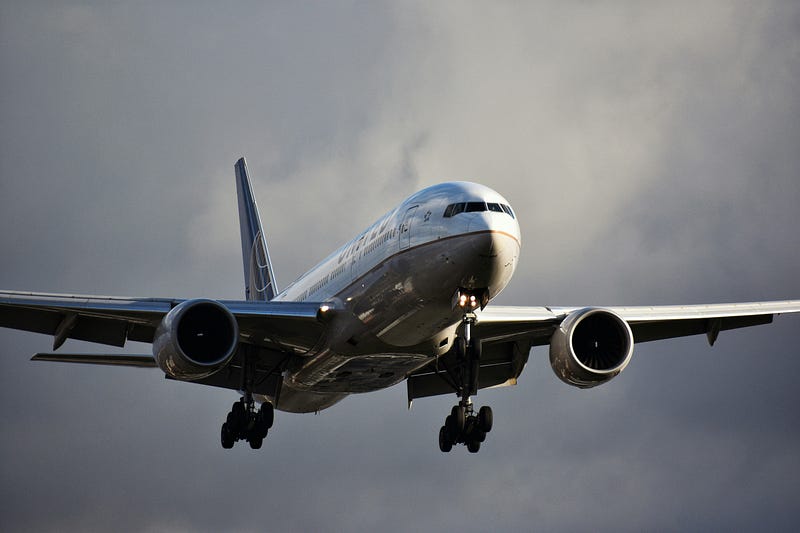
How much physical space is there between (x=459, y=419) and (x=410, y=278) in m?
8.30

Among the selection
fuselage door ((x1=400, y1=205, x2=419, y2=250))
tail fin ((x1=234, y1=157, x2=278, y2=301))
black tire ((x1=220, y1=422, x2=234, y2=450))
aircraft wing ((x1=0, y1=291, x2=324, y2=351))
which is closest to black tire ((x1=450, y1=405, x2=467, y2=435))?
aircraft wing ((x1=0, y1=291, x2=324, y2=351))

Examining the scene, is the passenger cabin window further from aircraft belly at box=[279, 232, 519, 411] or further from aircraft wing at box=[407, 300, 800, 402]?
aircraft wing at box=[407, 300, 800, 402]

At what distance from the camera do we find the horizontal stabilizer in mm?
34875

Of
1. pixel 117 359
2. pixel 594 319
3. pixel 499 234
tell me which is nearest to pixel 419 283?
pixel 499 234

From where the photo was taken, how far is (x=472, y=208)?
29.8m

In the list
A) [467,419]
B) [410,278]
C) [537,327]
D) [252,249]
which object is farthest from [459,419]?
[252,249]

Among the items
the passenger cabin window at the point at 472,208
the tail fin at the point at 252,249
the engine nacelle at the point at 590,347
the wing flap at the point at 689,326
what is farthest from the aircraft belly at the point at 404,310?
the tail fin at the point at 252,249

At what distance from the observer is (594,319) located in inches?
1423

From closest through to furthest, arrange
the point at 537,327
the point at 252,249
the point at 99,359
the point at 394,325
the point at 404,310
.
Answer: the point at 404,310, the point at 394,325, the point at 537,327, the point at 99,359, the point at 252,249

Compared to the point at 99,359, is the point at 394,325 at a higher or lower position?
higher

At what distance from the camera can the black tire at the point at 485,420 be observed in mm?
37688

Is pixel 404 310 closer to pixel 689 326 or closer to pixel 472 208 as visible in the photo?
pixel 472 208

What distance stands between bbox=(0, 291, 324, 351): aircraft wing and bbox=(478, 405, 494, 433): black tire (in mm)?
6115

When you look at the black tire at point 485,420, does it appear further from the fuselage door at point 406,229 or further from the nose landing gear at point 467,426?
the fuselage door at point 406,229
